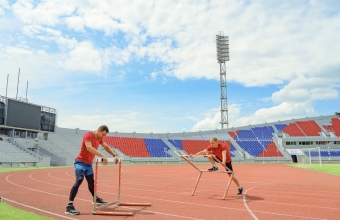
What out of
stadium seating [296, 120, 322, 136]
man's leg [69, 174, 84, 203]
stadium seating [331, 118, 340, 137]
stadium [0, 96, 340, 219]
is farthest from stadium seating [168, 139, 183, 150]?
man's leg [69, 174, 84, 203]

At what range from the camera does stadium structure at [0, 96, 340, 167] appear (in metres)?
36.0

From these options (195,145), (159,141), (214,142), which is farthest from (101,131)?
(195,145)

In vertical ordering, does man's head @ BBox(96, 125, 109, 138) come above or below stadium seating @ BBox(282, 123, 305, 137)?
below

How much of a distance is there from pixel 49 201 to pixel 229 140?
6125 centimetres

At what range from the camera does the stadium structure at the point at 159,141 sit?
36000mm

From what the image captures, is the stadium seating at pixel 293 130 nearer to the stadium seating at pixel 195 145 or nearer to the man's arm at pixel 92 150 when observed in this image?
the stadium seating at pixel 195 145

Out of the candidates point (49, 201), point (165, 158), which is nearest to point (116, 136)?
point (165, 158)

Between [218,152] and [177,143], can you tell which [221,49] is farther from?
[218,152]

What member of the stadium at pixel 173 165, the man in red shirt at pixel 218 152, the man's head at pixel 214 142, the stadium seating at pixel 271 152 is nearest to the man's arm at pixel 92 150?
the stadium at pixel 173 165

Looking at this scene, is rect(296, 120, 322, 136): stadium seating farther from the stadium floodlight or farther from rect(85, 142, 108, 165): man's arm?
rect(85, 142, 108, 165): man's arm

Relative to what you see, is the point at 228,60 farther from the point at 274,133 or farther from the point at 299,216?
the point at 299,216

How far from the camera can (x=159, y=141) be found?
6291cm

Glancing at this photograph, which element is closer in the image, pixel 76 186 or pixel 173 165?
pixel 76 186

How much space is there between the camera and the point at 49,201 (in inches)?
336
